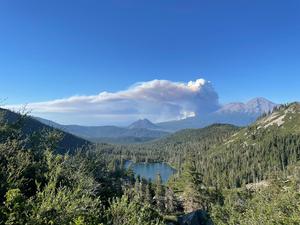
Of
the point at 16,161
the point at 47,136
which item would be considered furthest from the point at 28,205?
the point at 47,136

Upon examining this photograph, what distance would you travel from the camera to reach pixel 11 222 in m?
25.0

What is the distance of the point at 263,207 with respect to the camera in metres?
65.5

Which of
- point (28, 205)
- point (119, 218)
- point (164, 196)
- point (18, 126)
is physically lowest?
point (164, 196)

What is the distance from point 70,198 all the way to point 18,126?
56306 mm

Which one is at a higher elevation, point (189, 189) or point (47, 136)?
point (47, 136)

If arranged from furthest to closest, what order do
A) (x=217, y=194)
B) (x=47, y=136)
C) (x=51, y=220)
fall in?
(x=217, y=194), (x=47, y=136), (x=51, y=220)

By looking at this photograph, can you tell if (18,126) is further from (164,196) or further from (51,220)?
(164,196)

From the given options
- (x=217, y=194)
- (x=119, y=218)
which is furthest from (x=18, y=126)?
(x=217, y=194)

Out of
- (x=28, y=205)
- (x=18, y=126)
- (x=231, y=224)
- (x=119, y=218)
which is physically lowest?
(x=231, y=224)

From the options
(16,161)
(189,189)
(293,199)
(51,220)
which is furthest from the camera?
(189,189)

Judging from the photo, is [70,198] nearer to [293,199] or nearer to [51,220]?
[51,220]

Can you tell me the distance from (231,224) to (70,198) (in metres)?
38.7

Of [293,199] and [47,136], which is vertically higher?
[47,136]

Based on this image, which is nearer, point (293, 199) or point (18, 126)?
point (293, 199)
